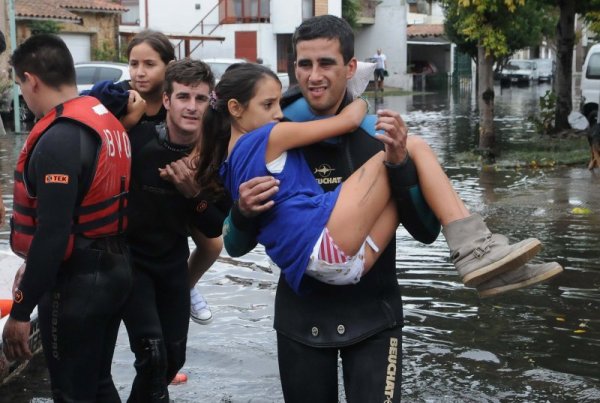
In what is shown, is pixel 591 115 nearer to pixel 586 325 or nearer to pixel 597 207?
pixel 597 207

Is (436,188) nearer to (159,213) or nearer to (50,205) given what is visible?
(50,205)

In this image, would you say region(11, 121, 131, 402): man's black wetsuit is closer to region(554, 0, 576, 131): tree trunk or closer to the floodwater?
the floodwater

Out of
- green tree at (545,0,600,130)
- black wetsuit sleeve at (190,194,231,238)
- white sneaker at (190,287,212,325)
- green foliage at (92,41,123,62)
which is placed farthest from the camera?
green foliage at (92,41,123,62)

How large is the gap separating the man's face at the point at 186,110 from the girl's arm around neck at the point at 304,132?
1121mm

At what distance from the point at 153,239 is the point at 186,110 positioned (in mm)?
636

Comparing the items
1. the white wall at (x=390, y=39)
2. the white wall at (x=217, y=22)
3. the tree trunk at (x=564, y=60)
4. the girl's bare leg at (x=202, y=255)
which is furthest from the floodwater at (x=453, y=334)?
the white wall at (x=390, y=39)

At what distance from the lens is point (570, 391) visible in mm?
5895

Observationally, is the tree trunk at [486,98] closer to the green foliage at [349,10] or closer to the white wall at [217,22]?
the white wall at [217,22]

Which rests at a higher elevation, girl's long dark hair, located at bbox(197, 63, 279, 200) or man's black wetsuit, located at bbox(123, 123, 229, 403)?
girl's long dark hair, located at bbox(197, 63, 279, 200)

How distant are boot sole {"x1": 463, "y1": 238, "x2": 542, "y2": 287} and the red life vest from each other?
4.99ft

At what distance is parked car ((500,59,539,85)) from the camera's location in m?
57.1

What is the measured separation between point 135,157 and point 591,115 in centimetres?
1732

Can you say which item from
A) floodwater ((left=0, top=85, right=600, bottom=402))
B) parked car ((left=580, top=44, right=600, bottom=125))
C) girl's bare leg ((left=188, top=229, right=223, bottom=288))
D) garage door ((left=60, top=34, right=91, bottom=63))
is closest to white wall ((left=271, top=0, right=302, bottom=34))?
garage door ((left=60, top=34, right=91, bottom=63))

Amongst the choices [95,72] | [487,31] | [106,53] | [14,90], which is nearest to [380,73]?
[106,53]
